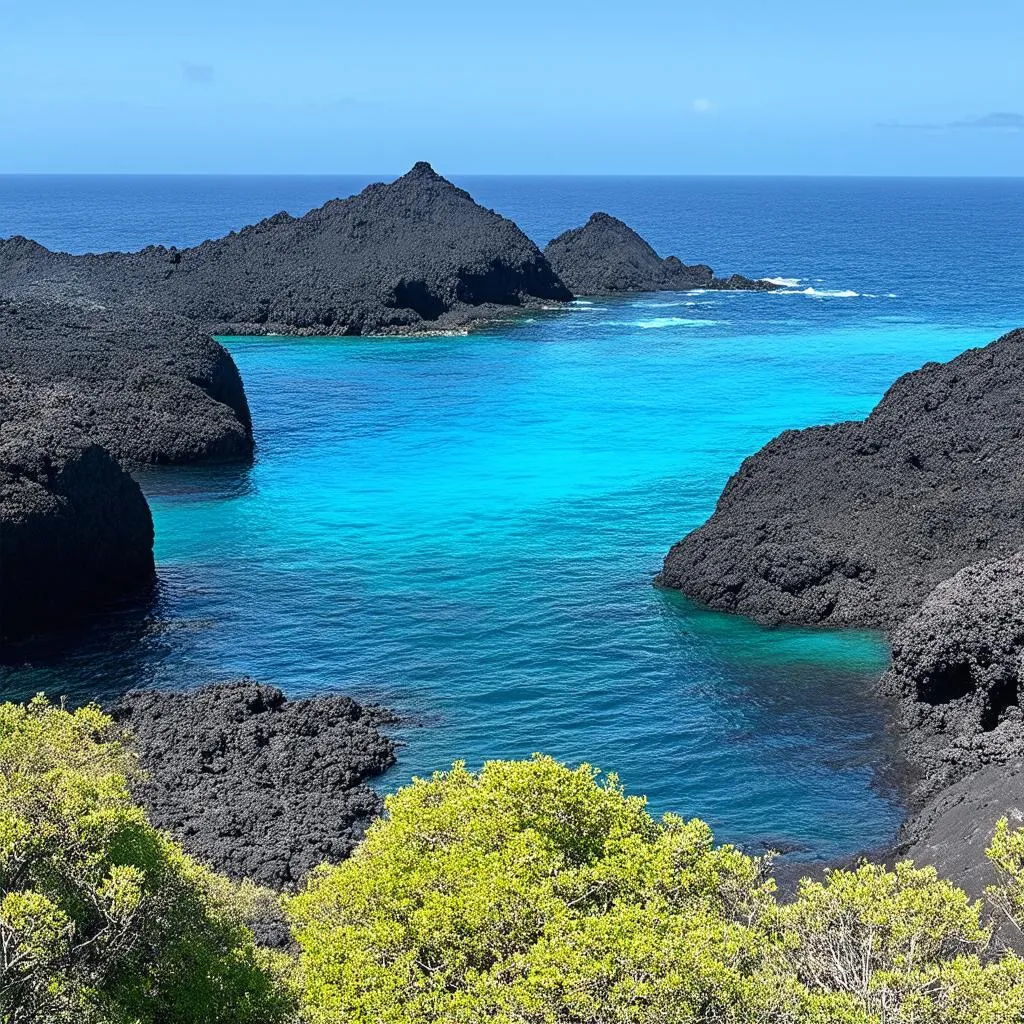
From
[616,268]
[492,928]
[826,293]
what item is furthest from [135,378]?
[826,293]

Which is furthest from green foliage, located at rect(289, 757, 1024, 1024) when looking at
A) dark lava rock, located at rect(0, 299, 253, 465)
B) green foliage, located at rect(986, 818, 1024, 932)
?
dark lava rock, located at rect(0, 299, 253, 465)

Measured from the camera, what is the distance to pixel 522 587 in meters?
54.4

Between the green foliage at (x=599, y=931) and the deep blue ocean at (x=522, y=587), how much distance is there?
13.4 meters

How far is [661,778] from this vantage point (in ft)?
125

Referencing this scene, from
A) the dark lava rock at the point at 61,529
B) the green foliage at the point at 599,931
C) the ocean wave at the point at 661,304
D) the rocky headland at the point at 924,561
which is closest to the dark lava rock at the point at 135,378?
the dark lava rock at the point at 61,529

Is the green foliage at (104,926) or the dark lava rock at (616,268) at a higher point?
the dark lava rock at (616,268)

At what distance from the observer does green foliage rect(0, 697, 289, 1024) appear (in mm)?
17344

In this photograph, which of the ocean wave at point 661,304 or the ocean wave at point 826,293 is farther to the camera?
the ocean wave at point 826,293

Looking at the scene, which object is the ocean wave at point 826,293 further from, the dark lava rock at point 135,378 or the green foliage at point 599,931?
the green foliage at point 599,931

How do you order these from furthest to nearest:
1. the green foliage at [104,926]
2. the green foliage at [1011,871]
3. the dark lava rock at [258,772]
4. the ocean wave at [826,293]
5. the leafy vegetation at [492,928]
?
the ocean wave at [826,293] → the dark lava rock at [258,772] → the green foliage at [1011,871] → the leafy vegetation at [492,928] → the green foliage at [104,926]

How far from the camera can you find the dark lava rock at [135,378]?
76.5 meters

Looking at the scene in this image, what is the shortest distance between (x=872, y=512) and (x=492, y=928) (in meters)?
40.7

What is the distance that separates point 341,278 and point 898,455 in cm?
8307

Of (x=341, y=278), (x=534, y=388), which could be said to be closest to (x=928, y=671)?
(x=534, y=388)
